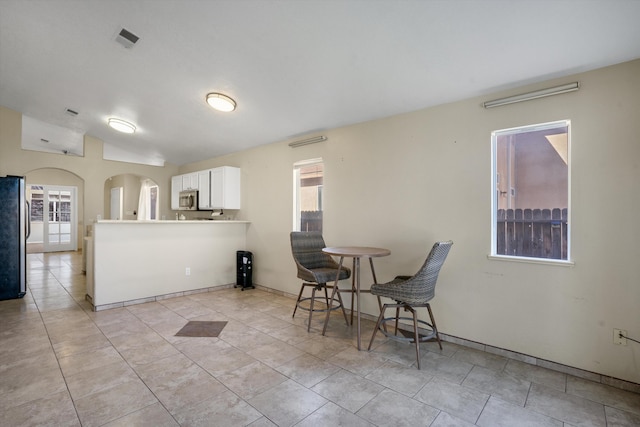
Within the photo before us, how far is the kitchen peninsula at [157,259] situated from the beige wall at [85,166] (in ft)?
1.70

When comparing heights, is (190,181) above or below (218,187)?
above

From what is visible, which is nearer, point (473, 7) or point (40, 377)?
point (473, 7)

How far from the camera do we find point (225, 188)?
5.25 meters

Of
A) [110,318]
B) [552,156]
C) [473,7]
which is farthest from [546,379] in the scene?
[110,318]

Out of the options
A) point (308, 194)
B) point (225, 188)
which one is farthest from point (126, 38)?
point (225, 188)

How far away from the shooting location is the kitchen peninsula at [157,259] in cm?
392

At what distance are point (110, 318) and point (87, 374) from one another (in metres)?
1.45

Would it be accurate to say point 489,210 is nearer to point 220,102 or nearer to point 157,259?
point 220,102

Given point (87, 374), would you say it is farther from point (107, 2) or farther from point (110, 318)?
point (107, 2)

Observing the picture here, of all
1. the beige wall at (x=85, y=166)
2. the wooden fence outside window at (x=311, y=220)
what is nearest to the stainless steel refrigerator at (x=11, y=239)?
the beige wall at (x=85, y=166)

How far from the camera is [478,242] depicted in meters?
2.78

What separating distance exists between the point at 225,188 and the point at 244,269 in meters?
1.45

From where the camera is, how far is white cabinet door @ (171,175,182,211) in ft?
21.1

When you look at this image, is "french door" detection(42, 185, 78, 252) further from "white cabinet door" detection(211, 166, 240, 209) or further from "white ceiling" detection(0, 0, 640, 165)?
"white cabinet door" detection(211, 166, 240, 209)
